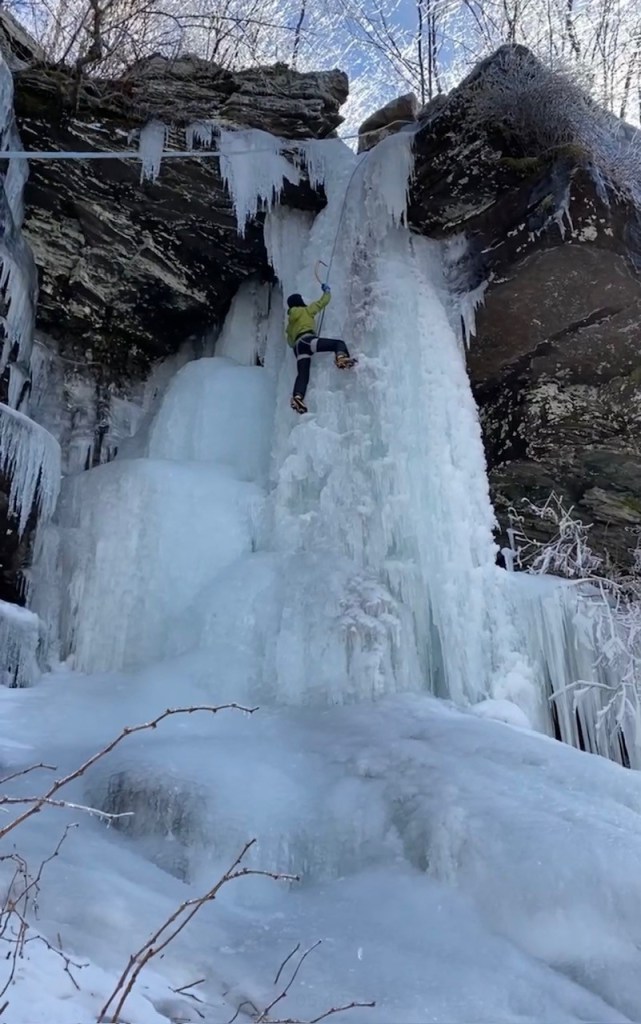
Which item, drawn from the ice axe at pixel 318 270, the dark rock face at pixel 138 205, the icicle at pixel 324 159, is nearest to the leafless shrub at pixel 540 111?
the icicle at pixel 324 159

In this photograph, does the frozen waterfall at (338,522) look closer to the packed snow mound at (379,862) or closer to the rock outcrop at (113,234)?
the rock outcrop at (113,234)

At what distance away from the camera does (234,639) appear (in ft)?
17.8

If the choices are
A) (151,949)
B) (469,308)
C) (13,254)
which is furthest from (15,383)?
(151,949)

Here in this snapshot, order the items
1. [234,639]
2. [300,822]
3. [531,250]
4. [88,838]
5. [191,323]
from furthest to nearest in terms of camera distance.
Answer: [191,323] < [531,250] < [234,639] < [300,822] < [88,838]

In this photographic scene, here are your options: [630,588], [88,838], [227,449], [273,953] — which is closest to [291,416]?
[227,449]

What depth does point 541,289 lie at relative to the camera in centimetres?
650

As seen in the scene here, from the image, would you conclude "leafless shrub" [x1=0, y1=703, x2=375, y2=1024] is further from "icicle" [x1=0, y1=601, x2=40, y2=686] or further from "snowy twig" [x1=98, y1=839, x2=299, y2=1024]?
"icicle" [x1=0, y1=601, x2=40, y2=686]

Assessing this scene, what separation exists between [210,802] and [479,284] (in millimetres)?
4902

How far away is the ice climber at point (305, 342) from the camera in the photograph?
6355 mm

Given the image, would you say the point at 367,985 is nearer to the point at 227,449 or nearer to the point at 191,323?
the point at 227,449

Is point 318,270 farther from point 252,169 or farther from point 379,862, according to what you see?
point 379,862

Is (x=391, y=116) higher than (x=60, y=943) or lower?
higher

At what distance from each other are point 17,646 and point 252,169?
4.47 m

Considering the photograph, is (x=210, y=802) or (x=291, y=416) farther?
(x=291, y=416)
